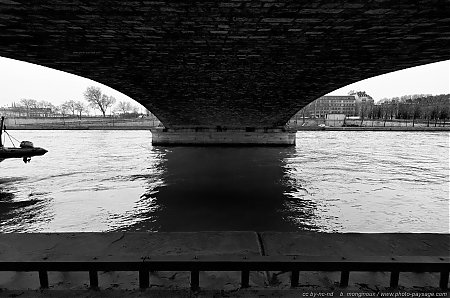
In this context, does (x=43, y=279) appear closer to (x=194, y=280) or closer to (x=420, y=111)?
(x=194, y=280)

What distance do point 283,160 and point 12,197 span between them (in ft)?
53.3

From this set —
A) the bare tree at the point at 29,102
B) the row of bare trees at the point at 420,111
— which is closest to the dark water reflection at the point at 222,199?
the row of bare trees at the point at 420,111

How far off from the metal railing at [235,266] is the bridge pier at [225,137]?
28254mm

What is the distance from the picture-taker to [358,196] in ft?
38.0

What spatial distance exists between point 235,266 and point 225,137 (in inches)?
1136

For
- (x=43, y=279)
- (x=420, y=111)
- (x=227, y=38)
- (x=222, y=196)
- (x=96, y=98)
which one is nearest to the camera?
(x=43, y=279)

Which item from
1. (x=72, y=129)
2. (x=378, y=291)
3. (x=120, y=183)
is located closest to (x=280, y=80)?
(x=120, y=183)

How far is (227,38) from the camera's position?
248 inches

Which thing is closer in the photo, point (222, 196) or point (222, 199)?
point (222, 199)

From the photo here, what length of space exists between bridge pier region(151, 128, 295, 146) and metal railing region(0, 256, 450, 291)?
1112 inches

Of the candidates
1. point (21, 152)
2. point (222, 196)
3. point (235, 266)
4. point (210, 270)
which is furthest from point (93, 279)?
point (21, 152)

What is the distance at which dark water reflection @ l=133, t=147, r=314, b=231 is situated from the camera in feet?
27.9

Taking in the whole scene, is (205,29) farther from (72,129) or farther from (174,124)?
(72,129)

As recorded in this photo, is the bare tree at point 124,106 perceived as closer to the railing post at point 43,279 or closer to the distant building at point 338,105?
the distant building at point 338,105
